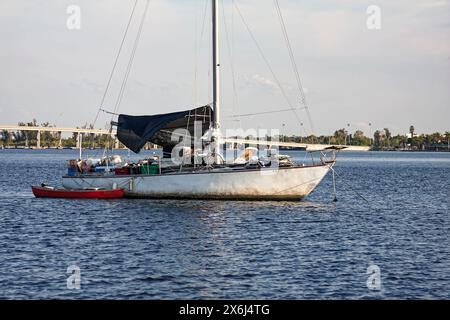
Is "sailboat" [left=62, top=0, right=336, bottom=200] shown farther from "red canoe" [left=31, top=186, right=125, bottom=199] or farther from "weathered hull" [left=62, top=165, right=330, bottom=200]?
"red canoe" [left=31, top=186, right=125, bottom=199]

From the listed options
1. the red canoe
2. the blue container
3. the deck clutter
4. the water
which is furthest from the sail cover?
the water

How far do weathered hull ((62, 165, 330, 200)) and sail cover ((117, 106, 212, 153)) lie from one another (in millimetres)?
4374

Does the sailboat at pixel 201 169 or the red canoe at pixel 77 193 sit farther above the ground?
the sailboat at pixel 201 169

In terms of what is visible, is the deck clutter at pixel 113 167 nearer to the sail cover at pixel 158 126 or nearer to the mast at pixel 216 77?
the sail cover at pixel 158 126

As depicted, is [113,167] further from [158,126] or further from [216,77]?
[216,77]

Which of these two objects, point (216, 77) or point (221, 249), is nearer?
point (221, 249)

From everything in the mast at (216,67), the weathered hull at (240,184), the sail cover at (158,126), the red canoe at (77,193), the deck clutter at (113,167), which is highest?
the mast at (216,67)

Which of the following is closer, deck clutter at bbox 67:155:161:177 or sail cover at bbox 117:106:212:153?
deck clutter at bbox 67:155:161:177

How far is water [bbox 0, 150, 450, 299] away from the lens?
29250 mm

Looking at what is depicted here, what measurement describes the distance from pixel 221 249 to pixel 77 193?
24611 millimetres

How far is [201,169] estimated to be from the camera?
5388cm

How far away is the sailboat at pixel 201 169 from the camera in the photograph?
5319 centimetres
